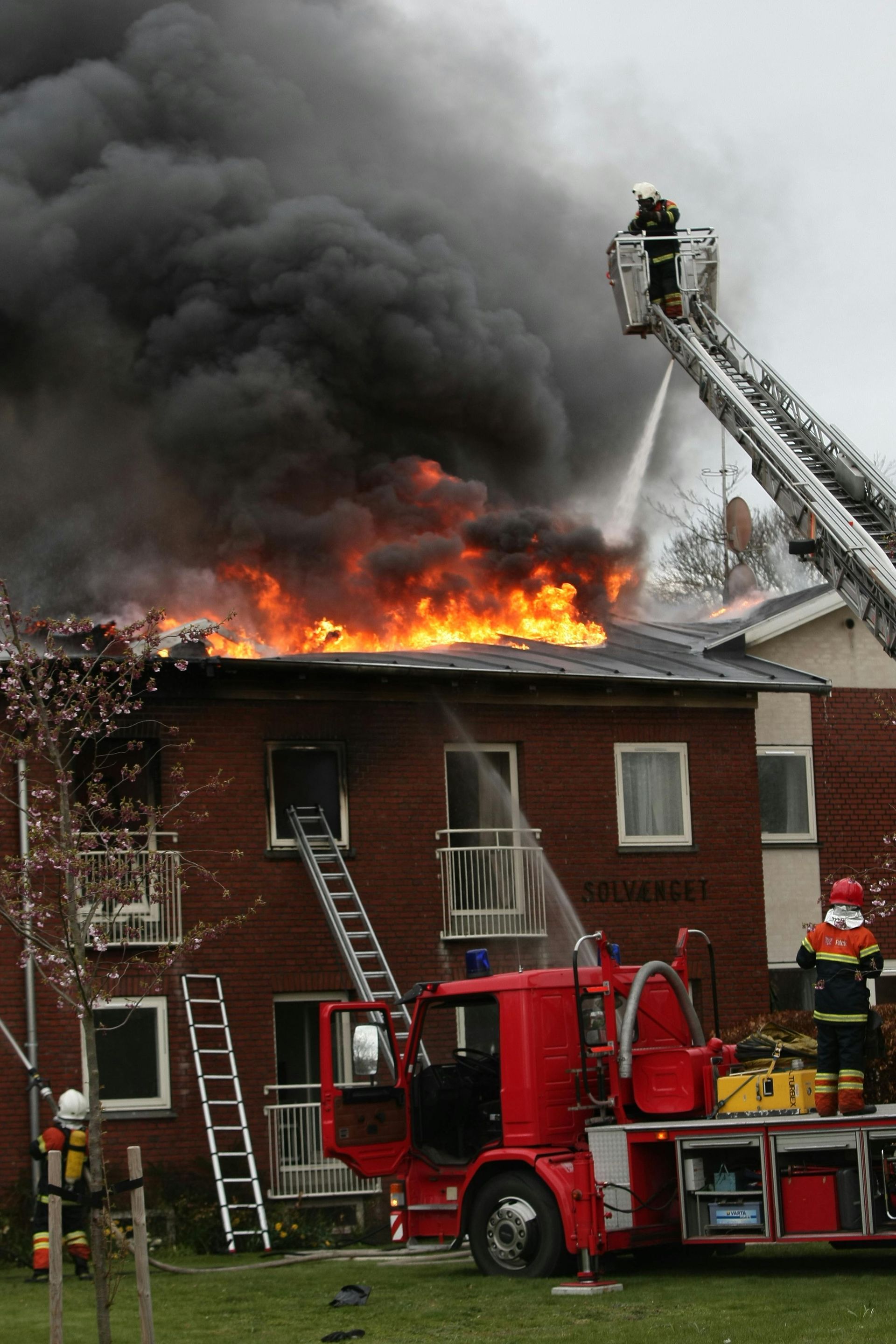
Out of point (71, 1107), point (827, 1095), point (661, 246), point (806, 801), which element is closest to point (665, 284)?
point (661, 246)

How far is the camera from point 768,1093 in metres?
11.6

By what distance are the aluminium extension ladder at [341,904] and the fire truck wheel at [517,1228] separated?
5408mm

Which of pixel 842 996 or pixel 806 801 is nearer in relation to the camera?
pixel 842 996

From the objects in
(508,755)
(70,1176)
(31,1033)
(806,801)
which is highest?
(508,755)

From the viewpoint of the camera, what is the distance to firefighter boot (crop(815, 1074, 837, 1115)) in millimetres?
11047

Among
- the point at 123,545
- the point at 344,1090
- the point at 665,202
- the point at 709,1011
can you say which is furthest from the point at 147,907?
the point at 665,202

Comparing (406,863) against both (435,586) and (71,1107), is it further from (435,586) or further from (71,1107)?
(71,1107)

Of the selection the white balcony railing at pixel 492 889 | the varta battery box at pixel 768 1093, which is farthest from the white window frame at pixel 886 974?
the varta battery box at pixel 768 1093

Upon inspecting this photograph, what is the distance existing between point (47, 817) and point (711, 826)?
12.1 metres

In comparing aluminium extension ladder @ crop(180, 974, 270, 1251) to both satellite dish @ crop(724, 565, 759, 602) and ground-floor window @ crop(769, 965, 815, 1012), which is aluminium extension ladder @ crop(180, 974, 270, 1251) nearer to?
ground-floor window @ crop(769, 965, 815, 1012)

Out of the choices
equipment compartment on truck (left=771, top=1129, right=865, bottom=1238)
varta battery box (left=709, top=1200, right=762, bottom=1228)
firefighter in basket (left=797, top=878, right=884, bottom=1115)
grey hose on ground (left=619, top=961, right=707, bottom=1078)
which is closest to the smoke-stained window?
grey hose on ground (left=619, top=961, right=707, bottom=1078)

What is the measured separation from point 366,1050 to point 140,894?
2065mm

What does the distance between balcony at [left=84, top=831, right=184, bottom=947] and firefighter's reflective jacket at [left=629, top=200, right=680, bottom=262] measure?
29.7 ft

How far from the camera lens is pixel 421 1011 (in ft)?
42.0
